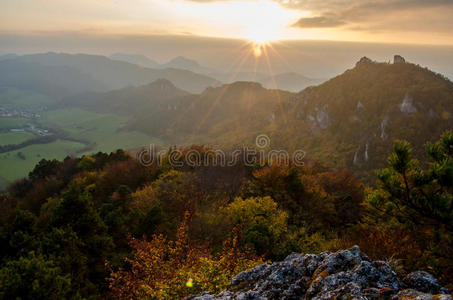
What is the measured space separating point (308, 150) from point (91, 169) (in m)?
97.7

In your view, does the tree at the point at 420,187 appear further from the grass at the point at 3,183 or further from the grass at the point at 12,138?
the grass at the point at 12,138

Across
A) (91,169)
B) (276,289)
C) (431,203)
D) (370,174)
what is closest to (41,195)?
(91,169)

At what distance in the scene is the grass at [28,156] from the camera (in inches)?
4909

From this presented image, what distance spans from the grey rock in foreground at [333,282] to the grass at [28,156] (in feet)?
482

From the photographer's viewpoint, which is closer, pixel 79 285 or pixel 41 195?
pixel 79 285

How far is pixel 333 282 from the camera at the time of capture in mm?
6262

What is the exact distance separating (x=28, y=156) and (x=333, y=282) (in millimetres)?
189315

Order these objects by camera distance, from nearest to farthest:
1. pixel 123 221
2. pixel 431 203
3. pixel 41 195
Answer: pixel 431 203, pixel 123 221, pixel 41 195

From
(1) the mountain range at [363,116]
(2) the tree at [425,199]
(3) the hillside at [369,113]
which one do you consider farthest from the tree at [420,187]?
(3) the hillside at [369,113]

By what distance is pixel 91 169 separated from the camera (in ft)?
193

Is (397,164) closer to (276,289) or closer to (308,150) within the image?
(276,289)

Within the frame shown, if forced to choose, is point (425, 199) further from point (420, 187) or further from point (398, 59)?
point (398, 59)

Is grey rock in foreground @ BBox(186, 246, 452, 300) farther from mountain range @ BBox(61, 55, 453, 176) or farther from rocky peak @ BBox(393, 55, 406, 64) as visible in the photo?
rocky peak @ BBox(393, 55, 406, 64)

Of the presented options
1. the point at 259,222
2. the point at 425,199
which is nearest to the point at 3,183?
the point at 259,222
